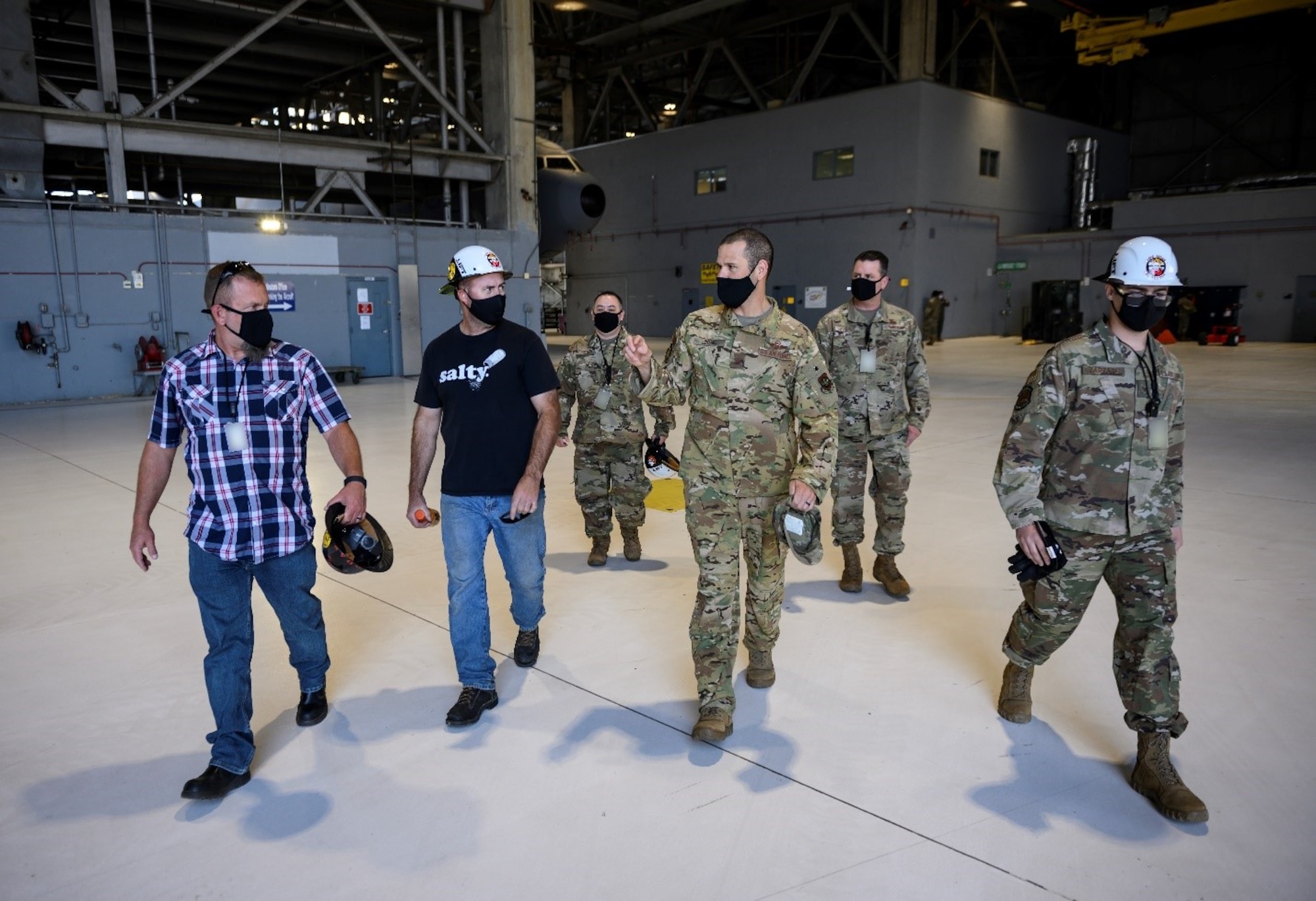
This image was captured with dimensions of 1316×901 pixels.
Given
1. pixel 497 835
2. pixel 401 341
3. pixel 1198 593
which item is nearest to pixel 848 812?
pixel 497 835

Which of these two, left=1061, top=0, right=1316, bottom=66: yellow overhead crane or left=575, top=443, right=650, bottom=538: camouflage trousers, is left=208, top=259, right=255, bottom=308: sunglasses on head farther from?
left=1061, top=0, right=1316, bottom=66: yellow overhead crane

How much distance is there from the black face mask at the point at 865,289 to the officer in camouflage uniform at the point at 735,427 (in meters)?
1.75

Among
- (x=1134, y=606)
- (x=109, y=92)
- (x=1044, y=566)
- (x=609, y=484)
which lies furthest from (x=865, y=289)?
(x=109, y=92)

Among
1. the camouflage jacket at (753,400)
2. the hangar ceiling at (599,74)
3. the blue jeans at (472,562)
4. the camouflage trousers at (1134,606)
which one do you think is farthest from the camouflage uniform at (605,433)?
the hangar ceiling at (599,74)

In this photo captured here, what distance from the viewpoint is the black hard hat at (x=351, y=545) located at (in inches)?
136

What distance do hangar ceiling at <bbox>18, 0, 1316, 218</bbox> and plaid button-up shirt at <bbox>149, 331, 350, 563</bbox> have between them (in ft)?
45.7

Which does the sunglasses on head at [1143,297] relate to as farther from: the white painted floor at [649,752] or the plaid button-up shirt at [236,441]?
the plaid button-up shirt at [236,441]

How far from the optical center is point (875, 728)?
3635 mm

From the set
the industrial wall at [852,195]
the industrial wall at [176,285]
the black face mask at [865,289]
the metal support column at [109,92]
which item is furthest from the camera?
the industrial wall at [852,195]

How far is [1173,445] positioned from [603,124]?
34323 mm

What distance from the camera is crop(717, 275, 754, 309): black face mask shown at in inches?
134

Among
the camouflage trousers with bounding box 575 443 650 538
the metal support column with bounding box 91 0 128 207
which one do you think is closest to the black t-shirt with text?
the camouflage trousers with bounding box 575 443 650 538

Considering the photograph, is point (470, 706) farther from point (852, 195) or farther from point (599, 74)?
point (599, 74)

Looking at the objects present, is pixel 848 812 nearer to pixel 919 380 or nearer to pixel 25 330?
pixel 919 380
